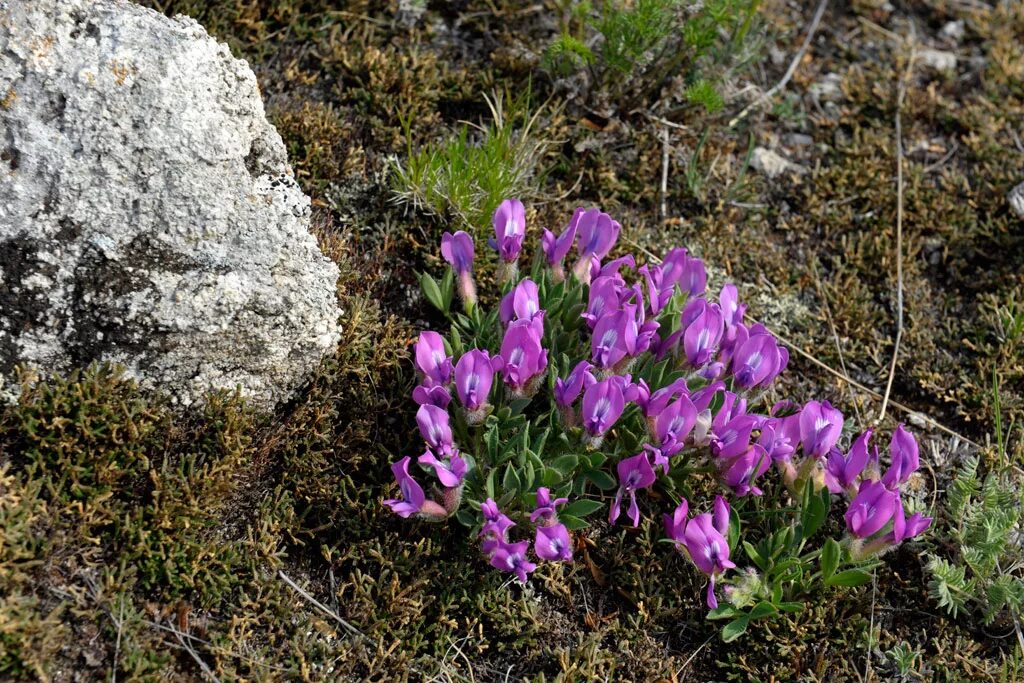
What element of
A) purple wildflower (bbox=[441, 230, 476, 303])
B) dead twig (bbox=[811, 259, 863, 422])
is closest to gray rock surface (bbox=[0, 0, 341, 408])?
purple wildflower (bbox=[441, 230, 476, 303])

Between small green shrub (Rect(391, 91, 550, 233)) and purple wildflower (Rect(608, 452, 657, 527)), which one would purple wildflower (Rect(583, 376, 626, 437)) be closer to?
purple wildflower (Rect(608, 452, 657, 527))

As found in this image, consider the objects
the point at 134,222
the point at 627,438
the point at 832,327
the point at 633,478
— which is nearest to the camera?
the point at 134,222

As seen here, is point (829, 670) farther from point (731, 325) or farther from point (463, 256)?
point (463, 256)

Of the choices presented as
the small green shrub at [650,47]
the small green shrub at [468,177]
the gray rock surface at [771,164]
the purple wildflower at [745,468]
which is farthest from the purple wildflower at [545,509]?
the gray rock surface at [771,164]

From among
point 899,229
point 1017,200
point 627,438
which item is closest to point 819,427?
point 627,438

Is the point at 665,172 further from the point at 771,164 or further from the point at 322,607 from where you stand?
the point at 322,607

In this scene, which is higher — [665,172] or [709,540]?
[665,172]
